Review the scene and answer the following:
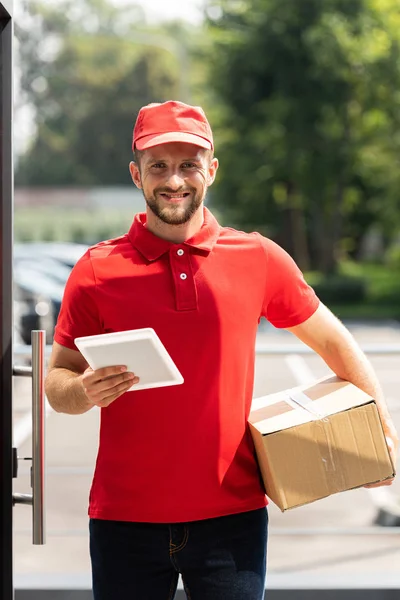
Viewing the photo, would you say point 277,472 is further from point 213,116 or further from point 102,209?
point 102,209

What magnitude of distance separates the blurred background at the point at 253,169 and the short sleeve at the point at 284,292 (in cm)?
114

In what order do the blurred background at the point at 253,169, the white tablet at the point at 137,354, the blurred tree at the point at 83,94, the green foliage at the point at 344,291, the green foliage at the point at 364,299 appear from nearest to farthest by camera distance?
the white tablet at the point at 137,354
the blurred background at the point at 253,169
the green foliage at the point at 364,299
the green foliage at the point at 344,291
the blurred tree at the point at 83,94

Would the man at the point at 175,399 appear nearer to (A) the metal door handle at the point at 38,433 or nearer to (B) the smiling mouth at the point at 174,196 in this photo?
(B) the smiling mouth at the point at 174,196

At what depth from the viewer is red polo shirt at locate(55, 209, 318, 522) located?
6.22ft

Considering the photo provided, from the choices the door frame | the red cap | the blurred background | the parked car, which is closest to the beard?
the red cap

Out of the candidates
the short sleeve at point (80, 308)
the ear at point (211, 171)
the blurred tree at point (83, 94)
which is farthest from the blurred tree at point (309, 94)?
the short sleeve at point (80, 308)

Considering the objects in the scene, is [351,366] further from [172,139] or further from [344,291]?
[344,291]

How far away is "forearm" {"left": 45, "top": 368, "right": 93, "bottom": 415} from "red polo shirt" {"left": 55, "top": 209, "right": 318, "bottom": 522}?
7cm

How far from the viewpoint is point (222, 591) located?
1918 mm

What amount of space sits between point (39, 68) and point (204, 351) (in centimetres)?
3201

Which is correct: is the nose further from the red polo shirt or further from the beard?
the red polo shirt

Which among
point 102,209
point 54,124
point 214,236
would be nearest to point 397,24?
point 102,209

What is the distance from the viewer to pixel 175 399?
1.89m

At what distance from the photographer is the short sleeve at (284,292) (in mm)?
2025
